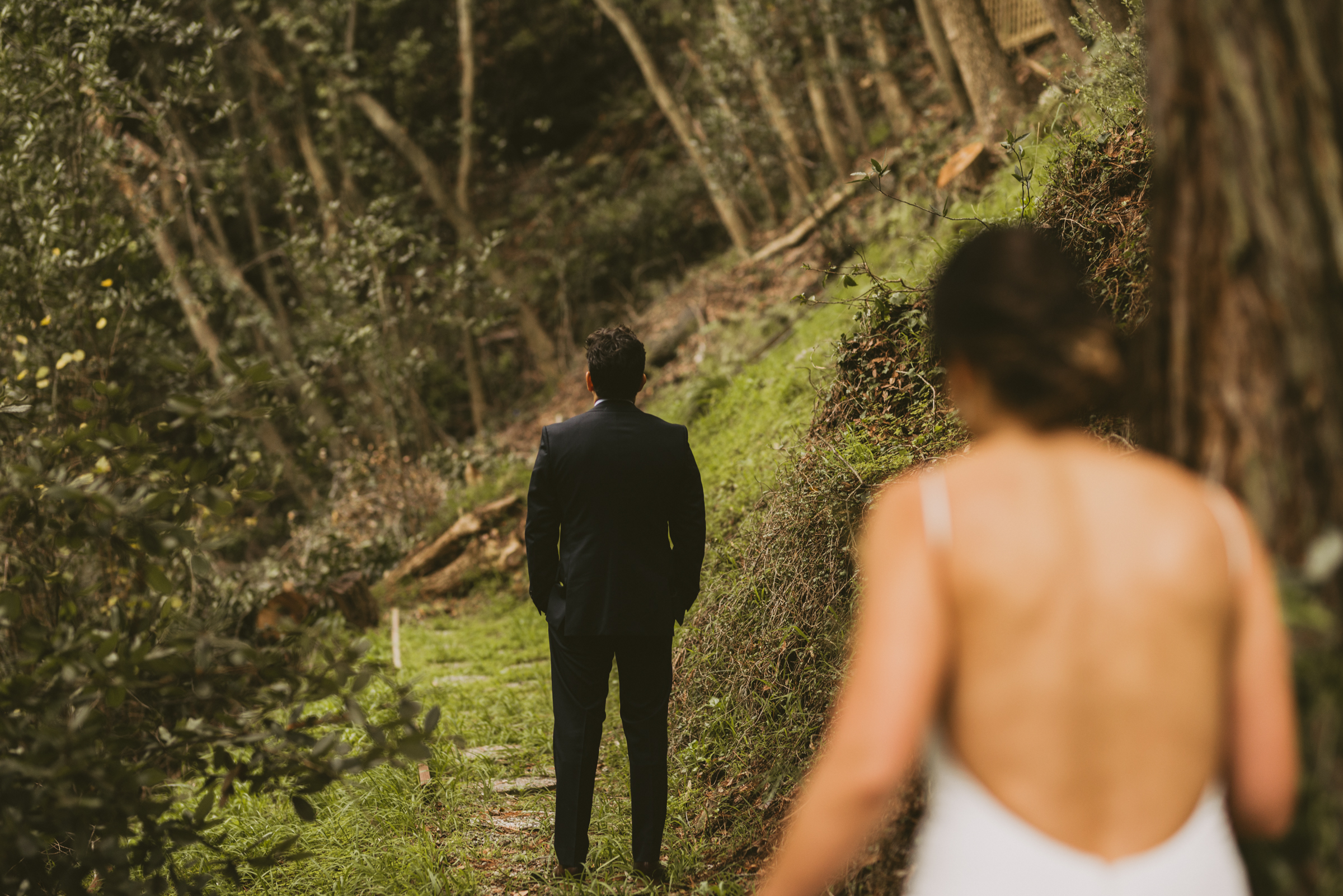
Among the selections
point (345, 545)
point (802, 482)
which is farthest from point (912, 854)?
point (345, 545)

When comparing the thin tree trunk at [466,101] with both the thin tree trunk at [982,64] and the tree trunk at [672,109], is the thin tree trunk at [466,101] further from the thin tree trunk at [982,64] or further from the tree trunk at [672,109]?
the thin tree trunk at [982,64]

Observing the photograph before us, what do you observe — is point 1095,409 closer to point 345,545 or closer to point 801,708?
point 801,708

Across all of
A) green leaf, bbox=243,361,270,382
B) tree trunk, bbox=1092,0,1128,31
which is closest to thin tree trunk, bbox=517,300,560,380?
tree trunk, bbox=1092,0,1128,31

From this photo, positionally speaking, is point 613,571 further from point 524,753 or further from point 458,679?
point 458,679

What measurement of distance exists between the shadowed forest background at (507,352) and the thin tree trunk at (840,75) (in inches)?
3.0

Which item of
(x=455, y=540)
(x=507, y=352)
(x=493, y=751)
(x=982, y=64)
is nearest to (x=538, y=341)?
(x=507, y=352)

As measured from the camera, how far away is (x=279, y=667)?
10.2ft

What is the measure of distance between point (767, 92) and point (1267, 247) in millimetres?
11719

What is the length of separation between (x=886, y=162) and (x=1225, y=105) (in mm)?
10484

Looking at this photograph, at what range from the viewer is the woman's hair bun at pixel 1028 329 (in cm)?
138

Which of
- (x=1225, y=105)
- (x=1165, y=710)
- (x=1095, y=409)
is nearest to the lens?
(x=1165, y=710)

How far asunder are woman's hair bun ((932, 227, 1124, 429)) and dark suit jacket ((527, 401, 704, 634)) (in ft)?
7.39

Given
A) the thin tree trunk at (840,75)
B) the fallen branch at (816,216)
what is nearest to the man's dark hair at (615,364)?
the fallen branch at (816,216)

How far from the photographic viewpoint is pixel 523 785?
4.93 meters
